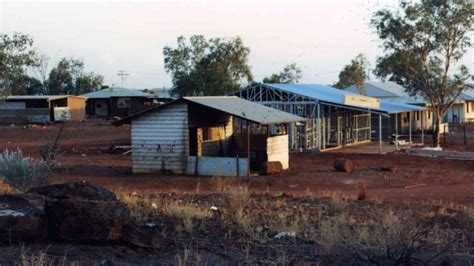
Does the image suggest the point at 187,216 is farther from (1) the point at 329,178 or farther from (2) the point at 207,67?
(2) the point at 207,67

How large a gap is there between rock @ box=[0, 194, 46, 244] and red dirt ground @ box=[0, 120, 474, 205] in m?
10.7

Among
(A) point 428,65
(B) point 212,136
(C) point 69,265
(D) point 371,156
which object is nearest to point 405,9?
(A) point 428,65

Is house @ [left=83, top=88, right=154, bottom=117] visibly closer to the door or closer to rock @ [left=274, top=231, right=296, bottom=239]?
the door

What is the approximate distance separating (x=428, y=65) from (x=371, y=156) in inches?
432

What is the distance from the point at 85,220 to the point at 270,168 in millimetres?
18875

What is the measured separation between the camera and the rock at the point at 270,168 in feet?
86.3

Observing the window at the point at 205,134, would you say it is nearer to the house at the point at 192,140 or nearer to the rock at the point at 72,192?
the house at the point at 192,140

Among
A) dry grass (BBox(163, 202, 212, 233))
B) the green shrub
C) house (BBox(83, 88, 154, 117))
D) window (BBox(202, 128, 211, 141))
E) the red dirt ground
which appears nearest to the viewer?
dry grass (BBox(163, 202, 212, 233))

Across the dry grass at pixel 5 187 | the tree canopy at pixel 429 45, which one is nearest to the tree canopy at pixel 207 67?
the tree canopy at pixel 429 45

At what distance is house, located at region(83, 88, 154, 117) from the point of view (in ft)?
261

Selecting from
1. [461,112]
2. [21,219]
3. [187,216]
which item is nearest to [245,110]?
[187,216]

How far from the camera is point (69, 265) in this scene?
667 cm

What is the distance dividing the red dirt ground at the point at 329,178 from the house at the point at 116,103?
142 feet

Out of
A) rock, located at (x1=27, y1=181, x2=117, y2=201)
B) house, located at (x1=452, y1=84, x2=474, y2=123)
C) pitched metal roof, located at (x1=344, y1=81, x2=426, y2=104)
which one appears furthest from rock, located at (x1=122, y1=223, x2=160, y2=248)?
house, located at (x1=452, y1=84, x2=474, y2=123)
